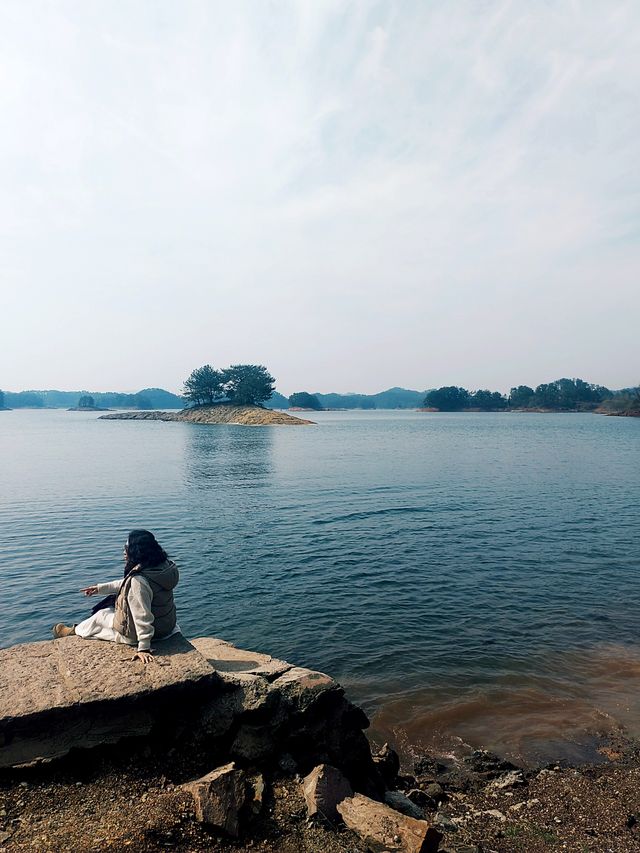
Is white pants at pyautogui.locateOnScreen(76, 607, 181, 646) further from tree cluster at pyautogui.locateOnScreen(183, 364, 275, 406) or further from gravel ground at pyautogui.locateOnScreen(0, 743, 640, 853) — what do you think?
tree cluster at pyautogui.locateOnScreen(183, 364, 275, 406)

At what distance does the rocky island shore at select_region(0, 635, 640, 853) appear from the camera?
6090 millimetres

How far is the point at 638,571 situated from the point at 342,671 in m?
14.6

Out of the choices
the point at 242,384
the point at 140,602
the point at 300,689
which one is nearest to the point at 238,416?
the point at 242,384

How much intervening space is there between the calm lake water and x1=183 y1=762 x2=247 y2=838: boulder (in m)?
5.25

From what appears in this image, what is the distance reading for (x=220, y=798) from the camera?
6234 millimetres

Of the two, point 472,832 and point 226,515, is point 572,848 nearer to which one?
point 472,832

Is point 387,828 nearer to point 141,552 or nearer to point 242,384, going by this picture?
point 141,552

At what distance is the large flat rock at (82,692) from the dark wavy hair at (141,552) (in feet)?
4.37

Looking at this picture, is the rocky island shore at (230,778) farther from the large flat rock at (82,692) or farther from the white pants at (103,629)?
the white pants at (103,629)

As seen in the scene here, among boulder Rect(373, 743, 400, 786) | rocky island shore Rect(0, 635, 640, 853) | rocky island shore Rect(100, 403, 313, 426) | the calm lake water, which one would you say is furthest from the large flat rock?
rocky island shore Rect(100, 403, 313, 426)

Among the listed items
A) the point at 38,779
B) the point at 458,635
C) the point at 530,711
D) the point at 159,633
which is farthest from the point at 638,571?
the point at 38,779

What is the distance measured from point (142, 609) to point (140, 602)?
0.11 metres

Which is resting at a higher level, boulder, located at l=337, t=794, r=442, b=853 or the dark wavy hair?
the dark wavy hair

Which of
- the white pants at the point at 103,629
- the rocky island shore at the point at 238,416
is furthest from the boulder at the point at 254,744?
the rocky island shore at the point at 238,416
